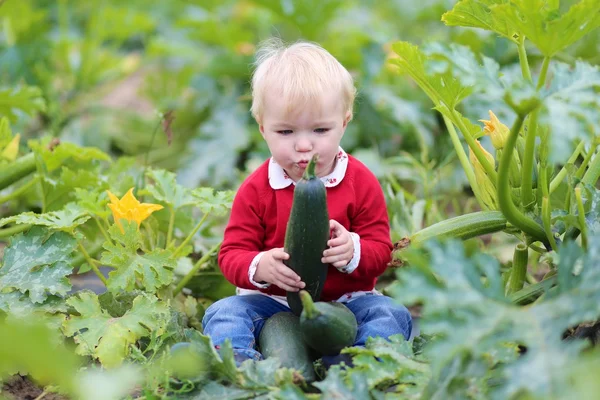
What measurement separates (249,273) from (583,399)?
104 centimetres

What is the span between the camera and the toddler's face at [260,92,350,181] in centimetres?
209

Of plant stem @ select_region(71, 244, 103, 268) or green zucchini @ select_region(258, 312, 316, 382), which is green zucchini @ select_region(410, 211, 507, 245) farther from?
plant stem @ select_region(71, 244, 103, 268)

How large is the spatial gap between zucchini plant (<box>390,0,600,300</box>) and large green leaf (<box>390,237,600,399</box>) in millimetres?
251

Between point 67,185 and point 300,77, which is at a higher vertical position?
point 300,77

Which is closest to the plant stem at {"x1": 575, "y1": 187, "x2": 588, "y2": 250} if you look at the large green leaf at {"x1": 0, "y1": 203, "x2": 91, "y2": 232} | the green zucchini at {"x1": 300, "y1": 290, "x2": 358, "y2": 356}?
the green zucchini at {"x1": 300, "y1": 290, "x2": 358, "y2": 356}

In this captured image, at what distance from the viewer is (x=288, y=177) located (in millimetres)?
2230

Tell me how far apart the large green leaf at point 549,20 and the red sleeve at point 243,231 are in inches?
32.8

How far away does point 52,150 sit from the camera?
2.91 meters

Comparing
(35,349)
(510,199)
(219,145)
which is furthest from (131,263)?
(219,145)

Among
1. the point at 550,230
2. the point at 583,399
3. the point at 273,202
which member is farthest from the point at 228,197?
the point at 583,399

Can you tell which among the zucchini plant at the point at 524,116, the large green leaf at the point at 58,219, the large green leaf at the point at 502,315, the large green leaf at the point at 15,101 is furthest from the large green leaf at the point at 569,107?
the large green leaf at the point at 15,101

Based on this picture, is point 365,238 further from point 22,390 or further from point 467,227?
point 22,390

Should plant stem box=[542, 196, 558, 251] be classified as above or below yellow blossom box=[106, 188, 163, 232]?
above

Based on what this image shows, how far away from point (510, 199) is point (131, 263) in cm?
106
